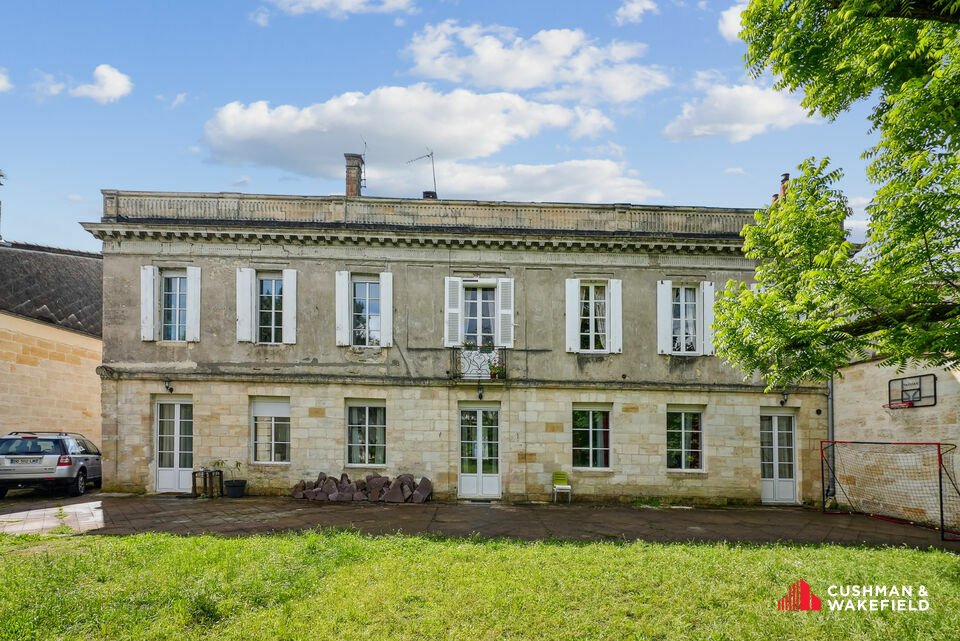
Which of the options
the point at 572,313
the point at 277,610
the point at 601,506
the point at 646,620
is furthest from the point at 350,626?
the point at 572,313

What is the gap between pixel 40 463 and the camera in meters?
13.7

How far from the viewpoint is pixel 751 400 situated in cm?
1462

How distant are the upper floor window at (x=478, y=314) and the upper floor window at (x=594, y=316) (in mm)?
1350

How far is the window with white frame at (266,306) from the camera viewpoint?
564 inches

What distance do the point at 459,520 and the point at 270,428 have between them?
5.36 m

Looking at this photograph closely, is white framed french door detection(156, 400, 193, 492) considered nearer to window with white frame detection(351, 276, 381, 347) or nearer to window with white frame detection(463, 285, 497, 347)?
window with white frame detection(351, 276, 381, 347)

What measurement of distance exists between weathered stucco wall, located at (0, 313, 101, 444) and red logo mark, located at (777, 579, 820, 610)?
56.4 feet

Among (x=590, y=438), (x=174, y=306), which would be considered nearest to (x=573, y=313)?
(x=590, y=438)

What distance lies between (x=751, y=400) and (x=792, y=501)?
2.42 m

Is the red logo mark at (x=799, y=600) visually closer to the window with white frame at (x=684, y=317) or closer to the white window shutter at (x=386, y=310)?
the window with white frame at (x=684, y=317)

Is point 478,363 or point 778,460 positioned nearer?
point 478,363

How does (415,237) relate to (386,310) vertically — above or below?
above

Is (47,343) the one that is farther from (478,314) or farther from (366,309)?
(478,314)

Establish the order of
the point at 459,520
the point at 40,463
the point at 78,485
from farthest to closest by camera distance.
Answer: the point at 78,485 < the point at 40,463 < the point at 459,520
